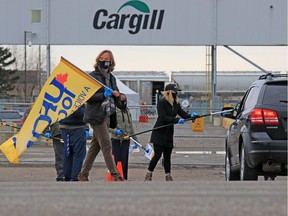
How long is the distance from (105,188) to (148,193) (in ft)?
2.40

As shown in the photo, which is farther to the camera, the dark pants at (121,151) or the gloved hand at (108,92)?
the dark pants at (121,151)

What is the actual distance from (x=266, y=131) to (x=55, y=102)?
3.24 m

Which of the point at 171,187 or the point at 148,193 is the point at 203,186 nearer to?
the point at 171,187

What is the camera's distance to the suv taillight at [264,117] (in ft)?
31.4

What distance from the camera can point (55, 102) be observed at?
11.0 meters

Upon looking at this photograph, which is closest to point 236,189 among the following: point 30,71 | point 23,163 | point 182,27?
point 23,163

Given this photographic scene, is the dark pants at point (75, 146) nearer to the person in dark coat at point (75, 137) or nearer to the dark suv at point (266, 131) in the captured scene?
the person in dark coat at point (75, 137)

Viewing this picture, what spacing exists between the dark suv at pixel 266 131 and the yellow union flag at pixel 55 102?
2311 millimetres

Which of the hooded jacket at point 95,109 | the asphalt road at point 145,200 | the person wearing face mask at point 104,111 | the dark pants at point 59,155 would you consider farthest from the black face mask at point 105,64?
the asphalt road at point 145,200

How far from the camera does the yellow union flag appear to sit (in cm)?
1084

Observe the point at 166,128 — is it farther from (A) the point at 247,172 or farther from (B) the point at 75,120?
(A) the point at 247,172

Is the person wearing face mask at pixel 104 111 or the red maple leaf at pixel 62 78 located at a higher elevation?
the red maple leaf at pixel 62 78

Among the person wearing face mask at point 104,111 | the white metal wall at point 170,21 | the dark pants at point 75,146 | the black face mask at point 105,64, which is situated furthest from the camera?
the white metal wall at point 170,21

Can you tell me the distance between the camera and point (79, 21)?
101ft
